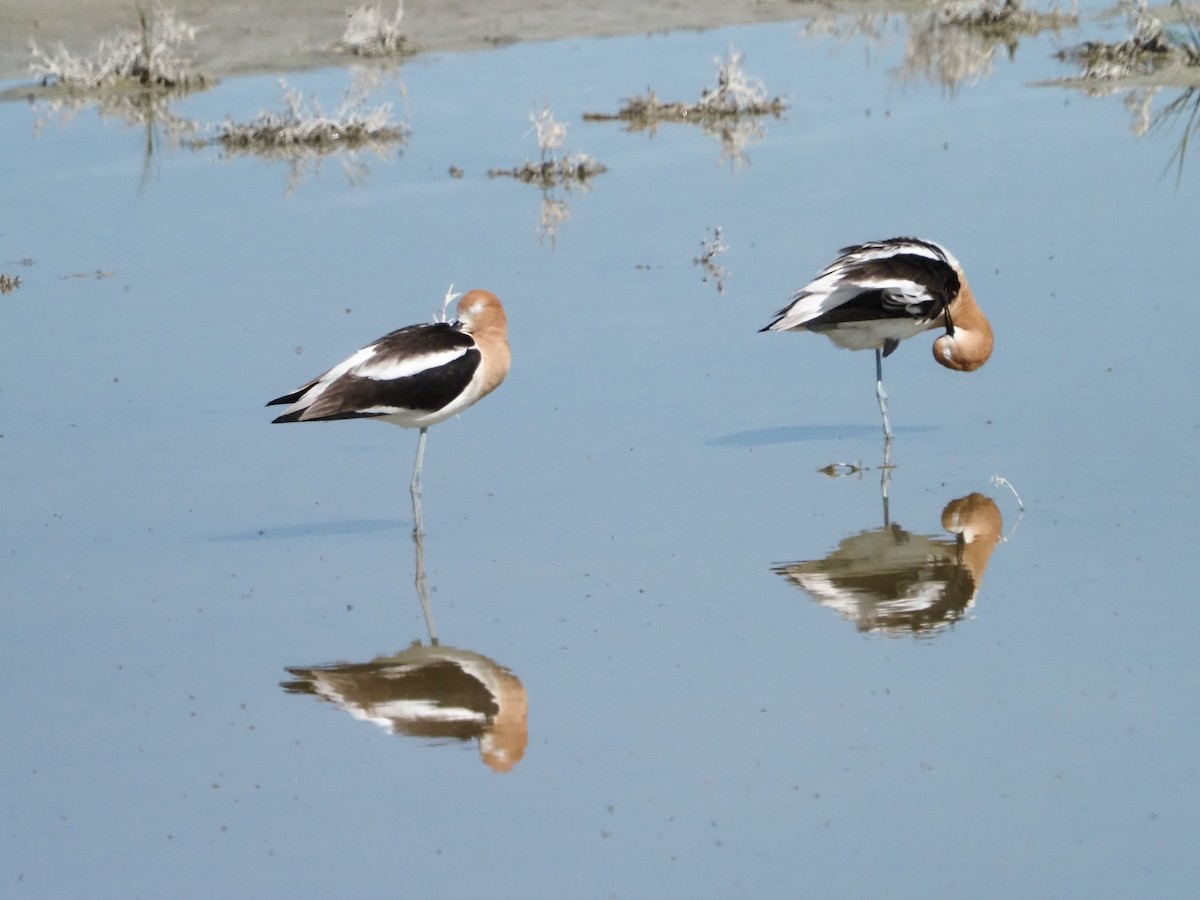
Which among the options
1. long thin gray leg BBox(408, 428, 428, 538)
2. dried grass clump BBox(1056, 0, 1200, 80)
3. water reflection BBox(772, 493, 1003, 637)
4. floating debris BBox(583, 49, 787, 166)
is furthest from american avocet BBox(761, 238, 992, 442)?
dried grass clump BBox(1056, 0, 1200, 80)

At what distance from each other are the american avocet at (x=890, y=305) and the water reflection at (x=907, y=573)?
1.23 metres

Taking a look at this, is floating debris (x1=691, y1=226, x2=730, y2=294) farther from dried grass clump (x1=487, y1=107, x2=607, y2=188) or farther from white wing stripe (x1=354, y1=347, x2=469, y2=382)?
white wing stripe (x1=354, y1=347, x2=469, y2=382)

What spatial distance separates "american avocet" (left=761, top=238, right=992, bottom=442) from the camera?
1018 cm

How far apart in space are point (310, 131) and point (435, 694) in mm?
11367

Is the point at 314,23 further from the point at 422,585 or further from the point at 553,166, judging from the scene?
the point at 422,585

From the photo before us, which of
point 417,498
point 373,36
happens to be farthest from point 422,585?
point 373,36

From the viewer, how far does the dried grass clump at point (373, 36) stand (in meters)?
20.8

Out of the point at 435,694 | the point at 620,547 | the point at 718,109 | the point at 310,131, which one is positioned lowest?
the point at 435,694

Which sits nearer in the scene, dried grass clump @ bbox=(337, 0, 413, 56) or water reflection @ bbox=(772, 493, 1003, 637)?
water reflection @ bbox=(772, 493, 1003, 637)

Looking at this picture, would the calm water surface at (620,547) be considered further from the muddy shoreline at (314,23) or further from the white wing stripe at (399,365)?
the muddy shoreline at (314,23)

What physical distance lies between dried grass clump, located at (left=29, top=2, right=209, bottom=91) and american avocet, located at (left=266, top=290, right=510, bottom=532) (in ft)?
37.9

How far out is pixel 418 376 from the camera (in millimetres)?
9242

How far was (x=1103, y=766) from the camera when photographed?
255 inches

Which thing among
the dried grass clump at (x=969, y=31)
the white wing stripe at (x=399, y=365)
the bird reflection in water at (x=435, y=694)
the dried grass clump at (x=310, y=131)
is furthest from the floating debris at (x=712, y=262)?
the dried grass clump at (x=969, y=31)
